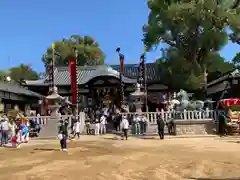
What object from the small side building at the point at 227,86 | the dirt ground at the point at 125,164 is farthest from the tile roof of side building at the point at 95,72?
the dirt ground at the point at 125,164

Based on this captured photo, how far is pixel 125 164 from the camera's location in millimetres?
10055

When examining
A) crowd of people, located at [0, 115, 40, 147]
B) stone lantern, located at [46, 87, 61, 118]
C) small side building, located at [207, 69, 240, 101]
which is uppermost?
small side building, located at [207, 69, 240, 101]

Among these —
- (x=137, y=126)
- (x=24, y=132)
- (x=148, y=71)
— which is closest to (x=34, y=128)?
(x=24, y=132)

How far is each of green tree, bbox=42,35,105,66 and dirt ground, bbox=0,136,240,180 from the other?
37.7 meters

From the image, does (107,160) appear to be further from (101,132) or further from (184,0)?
(184,0)

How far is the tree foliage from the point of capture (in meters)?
23.5

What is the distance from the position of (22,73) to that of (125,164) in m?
42.0

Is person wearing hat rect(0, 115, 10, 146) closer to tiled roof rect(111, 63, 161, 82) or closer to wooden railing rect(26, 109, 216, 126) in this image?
wooden railing rect(26, 109, 216, 126)

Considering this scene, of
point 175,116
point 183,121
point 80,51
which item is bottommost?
point 183,121

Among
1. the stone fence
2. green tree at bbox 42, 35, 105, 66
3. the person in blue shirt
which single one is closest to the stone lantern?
the stone fence

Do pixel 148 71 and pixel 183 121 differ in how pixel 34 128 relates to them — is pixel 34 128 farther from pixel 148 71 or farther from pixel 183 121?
pixel 148 71

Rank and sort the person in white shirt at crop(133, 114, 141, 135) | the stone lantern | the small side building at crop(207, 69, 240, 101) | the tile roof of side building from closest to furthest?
the person in white shirt at crop(133, 114, 141, 135), the stone lantern, the small side building at crop(207, 69, 240, 101), the tile roof of side building

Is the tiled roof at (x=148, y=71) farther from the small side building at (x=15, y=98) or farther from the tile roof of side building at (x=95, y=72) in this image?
the small side building at (x=15, y=98)

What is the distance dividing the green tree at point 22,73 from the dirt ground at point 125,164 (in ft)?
120
